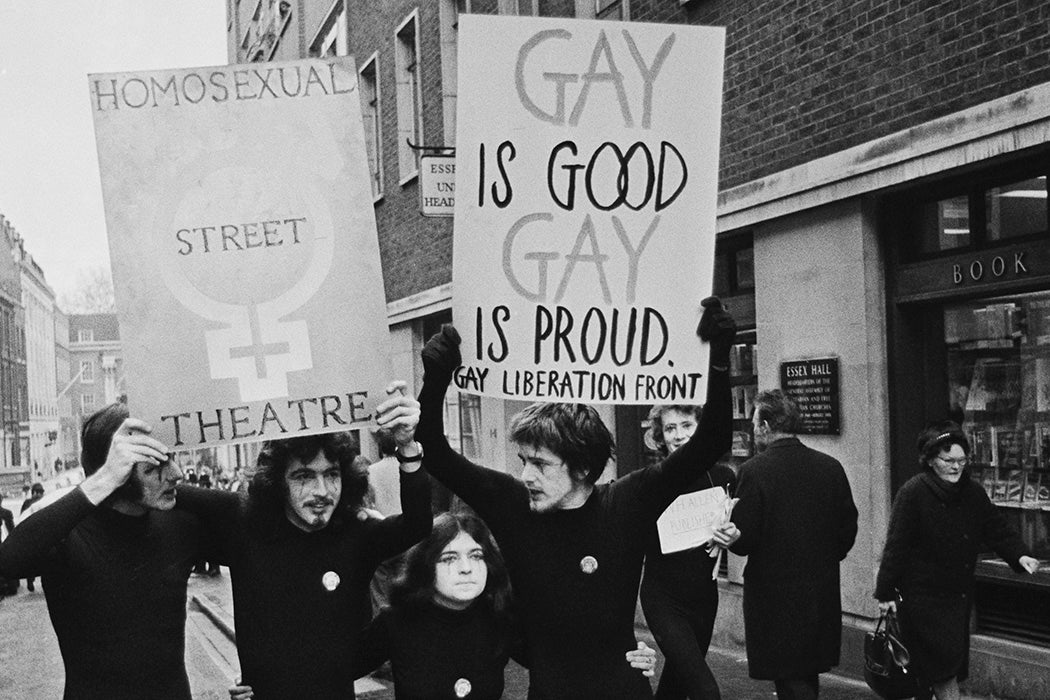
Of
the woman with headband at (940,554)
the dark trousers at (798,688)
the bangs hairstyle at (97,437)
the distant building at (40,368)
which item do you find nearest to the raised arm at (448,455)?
the bangs hairstyle at (97,437)

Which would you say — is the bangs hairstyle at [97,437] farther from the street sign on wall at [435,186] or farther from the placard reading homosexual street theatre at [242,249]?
the street sign on wall at [435,186]

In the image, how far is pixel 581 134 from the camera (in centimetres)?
375

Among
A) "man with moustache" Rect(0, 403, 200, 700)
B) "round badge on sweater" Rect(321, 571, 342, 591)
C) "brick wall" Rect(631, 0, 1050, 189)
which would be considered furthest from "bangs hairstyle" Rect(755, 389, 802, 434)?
"man with moustache" Rect(0, 403, 200, 700)

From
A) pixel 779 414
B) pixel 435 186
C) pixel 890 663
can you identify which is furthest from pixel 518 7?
pixel 890 663

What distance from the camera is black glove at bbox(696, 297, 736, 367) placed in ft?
11.1

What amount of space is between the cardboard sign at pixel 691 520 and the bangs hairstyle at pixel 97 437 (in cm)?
256

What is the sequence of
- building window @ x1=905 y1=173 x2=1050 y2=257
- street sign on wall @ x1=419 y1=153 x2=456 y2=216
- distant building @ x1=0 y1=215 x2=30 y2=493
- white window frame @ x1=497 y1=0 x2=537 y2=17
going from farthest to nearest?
distant building @ x1=0 y1=215 x2=30 y2=493
white window frame @ x1=497 y1=0 x2=537 y2=17
street sign on wall @ x1=419 y1=153 x2=456 y2=216
building window @ x1=905 y1=173 x2=1050 y2=257

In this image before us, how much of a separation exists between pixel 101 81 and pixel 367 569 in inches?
61.3

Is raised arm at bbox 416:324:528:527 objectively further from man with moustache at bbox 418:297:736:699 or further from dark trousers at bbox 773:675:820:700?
dark trousers at bbox 773:675:820:700

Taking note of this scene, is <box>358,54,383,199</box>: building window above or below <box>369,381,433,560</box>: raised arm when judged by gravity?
above

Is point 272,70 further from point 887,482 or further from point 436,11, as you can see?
point 436,11

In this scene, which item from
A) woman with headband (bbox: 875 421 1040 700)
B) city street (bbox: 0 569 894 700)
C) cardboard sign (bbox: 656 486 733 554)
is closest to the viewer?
cardboard sign (bbox: 656 486 733 554)

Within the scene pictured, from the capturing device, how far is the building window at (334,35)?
2242 cm

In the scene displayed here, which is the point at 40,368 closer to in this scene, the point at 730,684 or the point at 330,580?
the point at 730,684
